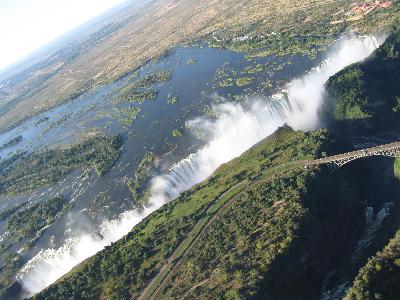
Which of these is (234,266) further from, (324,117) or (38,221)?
(38,221)

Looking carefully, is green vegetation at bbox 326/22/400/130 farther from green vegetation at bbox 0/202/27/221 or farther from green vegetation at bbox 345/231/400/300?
green vegetation at bbox 0/202/27/221

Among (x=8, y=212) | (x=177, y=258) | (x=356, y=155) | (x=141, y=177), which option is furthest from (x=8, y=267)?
(x=356, y=155)

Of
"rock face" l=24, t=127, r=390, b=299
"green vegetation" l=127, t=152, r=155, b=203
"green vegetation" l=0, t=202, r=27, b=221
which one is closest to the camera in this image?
"rock face" l=24, t=127, r=390, b=299

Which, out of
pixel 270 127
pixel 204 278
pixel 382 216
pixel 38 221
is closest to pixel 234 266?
pixel 204 278

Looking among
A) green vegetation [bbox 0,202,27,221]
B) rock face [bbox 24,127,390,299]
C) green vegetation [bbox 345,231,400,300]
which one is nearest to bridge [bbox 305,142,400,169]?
rock face [bbox 24,127,390,299]

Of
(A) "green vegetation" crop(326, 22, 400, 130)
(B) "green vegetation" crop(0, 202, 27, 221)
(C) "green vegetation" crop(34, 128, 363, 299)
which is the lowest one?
(A) "green vegetation" crop(326, 22, 400, 130)

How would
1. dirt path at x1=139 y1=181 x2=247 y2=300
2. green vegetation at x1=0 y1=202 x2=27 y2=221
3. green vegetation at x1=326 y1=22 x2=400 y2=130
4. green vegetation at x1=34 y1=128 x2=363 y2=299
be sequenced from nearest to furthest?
green vegetation at x1=34 y1=128 x2=363 y2=299 → dirt path at x1=139 y1=181 x2=247 y2=300 → green vegetation at x1=326 y1=22 x2=400 y2=130 → green vegetation at x1=0 y1=202 x2=27 y2=221
